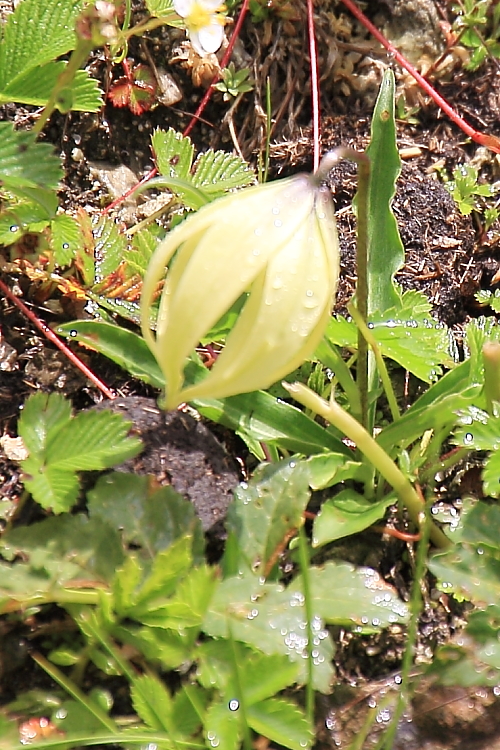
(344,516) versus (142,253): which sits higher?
(142,253)

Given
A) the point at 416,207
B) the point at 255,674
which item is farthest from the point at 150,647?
the point at 416,207

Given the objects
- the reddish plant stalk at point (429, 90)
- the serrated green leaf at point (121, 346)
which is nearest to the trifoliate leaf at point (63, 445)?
the serrated green leaf at point (121, 346)

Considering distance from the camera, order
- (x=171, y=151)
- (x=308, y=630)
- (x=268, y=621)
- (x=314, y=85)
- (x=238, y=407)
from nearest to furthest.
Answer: (x=308, y=630) < (x=268, y=621) < (x=238, y=407) < (x=171, y=151) < (x=314, y=85)

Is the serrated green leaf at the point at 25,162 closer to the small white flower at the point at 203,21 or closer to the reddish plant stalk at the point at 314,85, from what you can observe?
the small white flower at the point at 203,21

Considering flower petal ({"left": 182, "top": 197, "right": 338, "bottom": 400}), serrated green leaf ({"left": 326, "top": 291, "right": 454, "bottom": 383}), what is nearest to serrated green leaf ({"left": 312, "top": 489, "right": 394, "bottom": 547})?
serrated green leaf ({"left": 326, "top": 291, "right": 454, "bottom": 383})

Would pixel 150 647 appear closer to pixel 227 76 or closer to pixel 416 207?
pixel 416 207

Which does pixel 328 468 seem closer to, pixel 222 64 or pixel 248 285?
pixel 248 285

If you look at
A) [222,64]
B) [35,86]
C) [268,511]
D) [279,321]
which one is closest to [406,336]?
[268,511]
